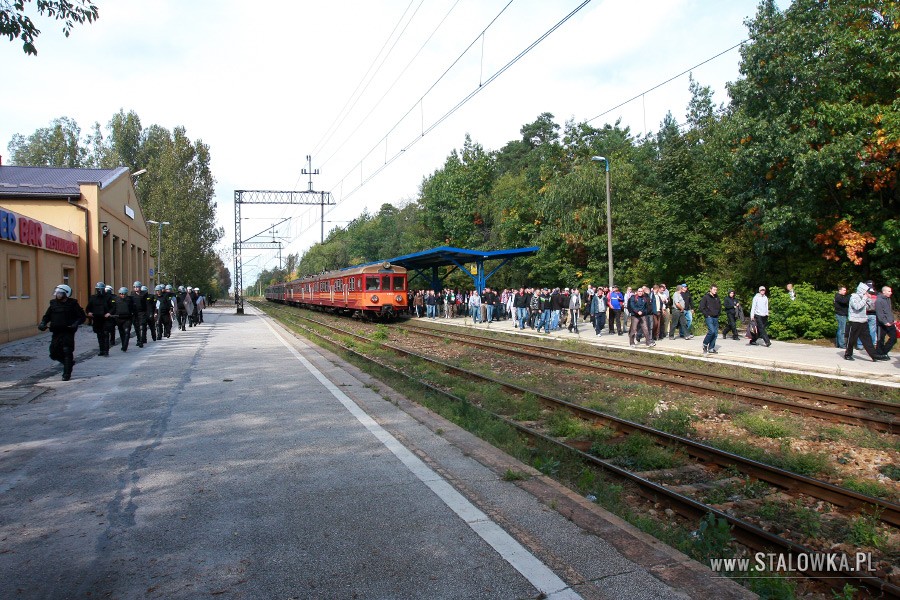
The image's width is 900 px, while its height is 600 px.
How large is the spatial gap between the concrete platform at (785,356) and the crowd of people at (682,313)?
321 mm

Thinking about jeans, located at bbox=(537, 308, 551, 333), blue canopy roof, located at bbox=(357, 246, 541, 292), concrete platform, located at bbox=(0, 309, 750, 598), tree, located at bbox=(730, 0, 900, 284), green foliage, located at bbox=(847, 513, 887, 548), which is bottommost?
green foliage, located at bbox=(847, 513, 887, 548)

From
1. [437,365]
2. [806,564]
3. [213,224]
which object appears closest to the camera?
[806,564]

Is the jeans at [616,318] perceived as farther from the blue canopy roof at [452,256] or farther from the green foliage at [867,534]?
the green foliage at [867,534]

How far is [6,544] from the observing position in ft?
12.5

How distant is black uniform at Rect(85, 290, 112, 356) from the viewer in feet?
45.6

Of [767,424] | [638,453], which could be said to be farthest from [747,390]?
[638,453]

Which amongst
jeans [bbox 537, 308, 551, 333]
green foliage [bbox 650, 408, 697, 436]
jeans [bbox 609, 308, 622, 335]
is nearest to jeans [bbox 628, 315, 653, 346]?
jeans [bbox 609, 308, 622, 335]

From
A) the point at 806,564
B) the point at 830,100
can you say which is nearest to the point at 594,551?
the point at 806,564

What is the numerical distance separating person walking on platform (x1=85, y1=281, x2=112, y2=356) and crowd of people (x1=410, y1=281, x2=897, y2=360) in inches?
518

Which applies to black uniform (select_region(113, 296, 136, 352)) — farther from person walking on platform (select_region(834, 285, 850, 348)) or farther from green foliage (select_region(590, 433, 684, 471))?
person walking on platform (select_region(834, 285, 850, 348))

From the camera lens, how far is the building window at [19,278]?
19328 millimetres

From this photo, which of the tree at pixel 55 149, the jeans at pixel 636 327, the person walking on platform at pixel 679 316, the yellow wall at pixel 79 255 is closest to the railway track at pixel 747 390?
the jeans at pixel 636 327

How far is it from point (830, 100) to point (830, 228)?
379 centimetres

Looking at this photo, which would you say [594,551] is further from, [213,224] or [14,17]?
[213,224]
